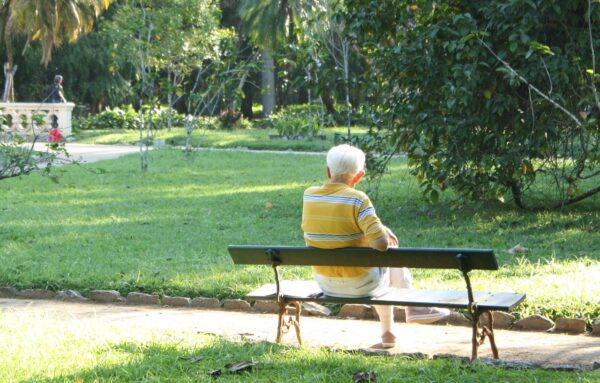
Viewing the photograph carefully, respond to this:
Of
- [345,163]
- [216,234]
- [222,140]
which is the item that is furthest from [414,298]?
[222,140]

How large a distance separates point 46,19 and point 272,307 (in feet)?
106

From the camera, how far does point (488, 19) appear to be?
1084cm

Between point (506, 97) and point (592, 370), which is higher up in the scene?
point (506, 97)

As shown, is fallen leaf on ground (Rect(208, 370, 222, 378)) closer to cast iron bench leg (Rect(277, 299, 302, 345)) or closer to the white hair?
cast iron bench leg (Rect(277, 299, 302, 345))

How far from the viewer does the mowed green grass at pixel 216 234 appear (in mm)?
8398

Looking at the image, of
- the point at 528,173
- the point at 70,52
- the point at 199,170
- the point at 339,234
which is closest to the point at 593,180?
the point at 528,173

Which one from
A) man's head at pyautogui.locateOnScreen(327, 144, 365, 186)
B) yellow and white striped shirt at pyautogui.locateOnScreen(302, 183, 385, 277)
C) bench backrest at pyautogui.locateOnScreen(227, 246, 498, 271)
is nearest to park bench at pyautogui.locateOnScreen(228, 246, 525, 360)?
bench backrest at pyautogui.locateOnScreen(227, 246, 498, 271)

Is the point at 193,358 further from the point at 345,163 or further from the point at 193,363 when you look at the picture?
the point at 345,163

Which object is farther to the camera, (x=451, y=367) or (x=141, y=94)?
(x=141, y=94)

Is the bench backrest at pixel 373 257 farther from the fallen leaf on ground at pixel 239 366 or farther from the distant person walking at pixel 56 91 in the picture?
the distant person walking at pixel 56 91

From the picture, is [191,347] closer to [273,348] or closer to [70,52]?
[273,348]

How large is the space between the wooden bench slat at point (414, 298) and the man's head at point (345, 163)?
0.77 m

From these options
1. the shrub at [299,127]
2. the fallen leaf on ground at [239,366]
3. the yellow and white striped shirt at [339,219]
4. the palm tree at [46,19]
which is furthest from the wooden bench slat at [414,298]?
the palm tree at [46,19]

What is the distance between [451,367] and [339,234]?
1228mm
